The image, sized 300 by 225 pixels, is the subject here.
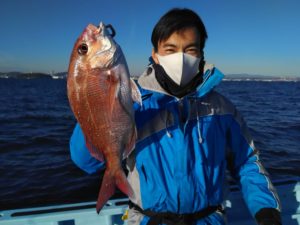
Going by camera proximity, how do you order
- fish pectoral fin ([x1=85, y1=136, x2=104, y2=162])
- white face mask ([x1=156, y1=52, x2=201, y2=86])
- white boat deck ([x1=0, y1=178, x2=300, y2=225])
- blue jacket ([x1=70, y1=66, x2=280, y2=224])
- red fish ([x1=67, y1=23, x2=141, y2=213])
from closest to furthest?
1. red fish ([x1=67, y1=23, x2=141, y2=213])
2. fish pectoral fin ([x1=85, y1=136, x2=104, y2=162])
3. blue jacket ([x1=70, y1=66, x2=280, y2=224])
4. white face mask ([x1=156, y1=52, x2=201, y2=86])
5. white boat deck ([x1=0, y1=178, x2=300, y2=225])

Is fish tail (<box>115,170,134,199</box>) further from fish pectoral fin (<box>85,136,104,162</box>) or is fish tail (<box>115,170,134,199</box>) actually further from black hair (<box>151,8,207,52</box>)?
black hair (<box>151,8,207,52</box>)

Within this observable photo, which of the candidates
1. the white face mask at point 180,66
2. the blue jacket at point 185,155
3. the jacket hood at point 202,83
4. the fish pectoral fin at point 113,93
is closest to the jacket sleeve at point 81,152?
the blue jacket at point 185,155

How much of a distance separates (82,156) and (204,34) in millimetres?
1532

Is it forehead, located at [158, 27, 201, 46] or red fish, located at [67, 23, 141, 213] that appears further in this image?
forehead, located at [158, 27, 201, 46]

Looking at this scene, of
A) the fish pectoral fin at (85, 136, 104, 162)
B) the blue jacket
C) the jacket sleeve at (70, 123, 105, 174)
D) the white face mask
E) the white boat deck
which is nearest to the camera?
the fish pectoral fin at (85, 136, 104, 162)

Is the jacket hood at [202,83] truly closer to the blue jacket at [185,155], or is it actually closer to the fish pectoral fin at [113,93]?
the blue jacket at [185,155]

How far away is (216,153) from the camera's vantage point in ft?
8.13

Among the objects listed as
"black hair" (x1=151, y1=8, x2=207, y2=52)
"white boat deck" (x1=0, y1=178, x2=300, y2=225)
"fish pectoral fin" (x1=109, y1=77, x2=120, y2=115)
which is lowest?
"white boat deck" (x1=0, y1=178, x2=300, y2=225)

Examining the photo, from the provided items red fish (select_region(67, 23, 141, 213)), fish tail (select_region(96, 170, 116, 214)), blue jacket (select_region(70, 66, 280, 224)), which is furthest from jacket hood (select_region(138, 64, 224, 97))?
fish tail (select_region(96, 170, 116, 214))

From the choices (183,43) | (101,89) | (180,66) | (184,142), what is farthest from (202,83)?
(101,89)

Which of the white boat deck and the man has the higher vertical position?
the man

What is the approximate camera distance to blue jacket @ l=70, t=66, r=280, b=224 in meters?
2.30

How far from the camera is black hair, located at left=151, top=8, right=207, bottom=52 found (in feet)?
8.23

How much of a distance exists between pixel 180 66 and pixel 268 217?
1433 mm
